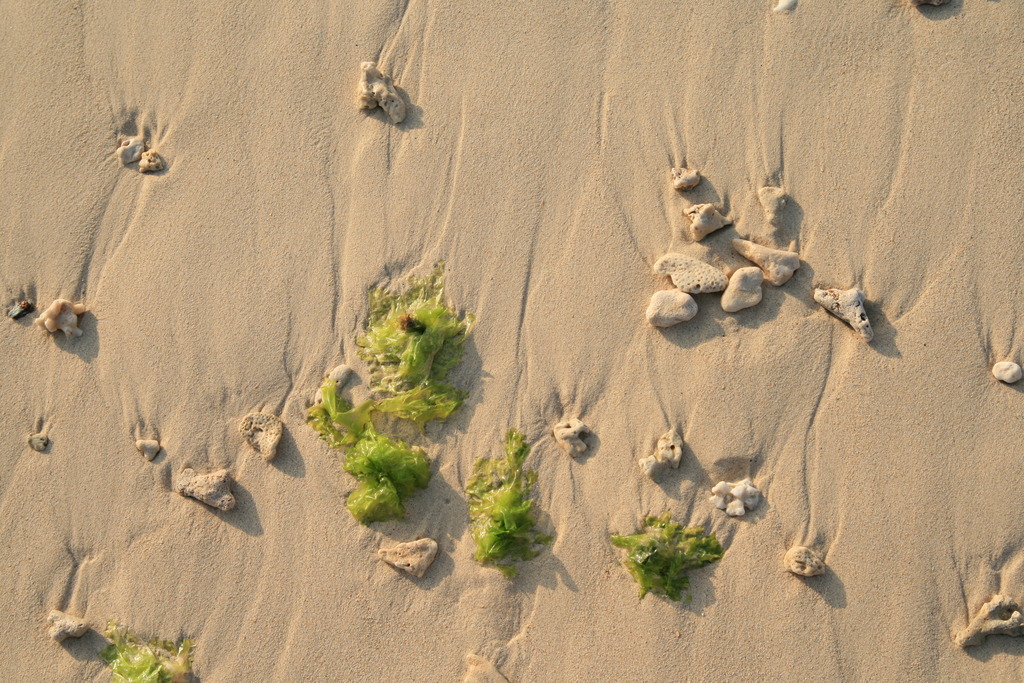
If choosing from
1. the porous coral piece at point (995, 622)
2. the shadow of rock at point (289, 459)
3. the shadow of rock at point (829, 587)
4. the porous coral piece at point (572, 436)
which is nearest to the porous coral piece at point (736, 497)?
the shadow of rock at point (829, 587)

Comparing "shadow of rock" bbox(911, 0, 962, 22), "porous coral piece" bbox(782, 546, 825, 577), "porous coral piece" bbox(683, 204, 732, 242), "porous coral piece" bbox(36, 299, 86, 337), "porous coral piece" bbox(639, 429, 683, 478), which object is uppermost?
"shadow of rock" bbox(911, 0, 962, 22)

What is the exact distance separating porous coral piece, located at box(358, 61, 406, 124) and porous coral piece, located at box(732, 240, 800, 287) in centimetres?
199

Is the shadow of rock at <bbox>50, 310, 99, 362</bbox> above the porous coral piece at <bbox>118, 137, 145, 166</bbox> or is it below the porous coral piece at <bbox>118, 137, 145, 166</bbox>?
below

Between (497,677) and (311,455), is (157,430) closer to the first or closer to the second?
(311,455)

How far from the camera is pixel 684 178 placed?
3.61 m

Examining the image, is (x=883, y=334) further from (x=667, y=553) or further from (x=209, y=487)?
(x=209, y=487)

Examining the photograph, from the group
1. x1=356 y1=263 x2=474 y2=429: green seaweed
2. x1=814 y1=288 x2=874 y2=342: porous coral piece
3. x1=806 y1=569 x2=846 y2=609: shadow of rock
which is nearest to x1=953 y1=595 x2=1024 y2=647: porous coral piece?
x1=806 y1=569 x2=846 y2=609: shadow of rock

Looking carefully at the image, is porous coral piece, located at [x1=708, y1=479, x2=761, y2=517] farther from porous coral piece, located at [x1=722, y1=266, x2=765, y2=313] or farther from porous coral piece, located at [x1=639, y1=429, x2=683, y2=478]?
porous coral piece, located at [x1=722, y1=266, x2=765, y2=313]

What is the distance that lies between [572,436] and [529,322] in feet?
2.10

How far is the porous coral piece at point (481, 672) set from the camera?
3443 mm

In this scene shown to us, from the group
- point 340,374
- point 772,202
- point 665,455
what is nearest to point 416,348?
point 340,374

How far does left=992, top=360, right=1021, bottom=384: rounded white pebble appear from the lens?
3.42 meters

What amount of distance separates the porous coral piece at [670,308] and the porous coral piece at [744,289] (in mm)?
183

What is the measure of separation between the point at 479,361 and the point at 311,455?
40.3 inches
